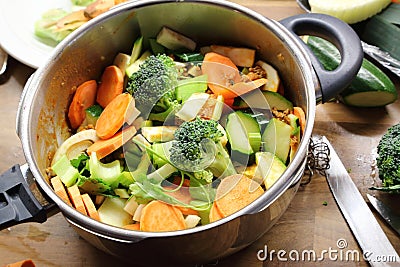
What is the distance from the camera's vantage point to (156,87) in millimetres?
1406

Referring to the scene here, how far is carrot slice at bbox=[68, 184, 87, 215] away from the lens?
1282 mm

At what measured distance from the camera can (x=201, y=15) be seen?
152 cm

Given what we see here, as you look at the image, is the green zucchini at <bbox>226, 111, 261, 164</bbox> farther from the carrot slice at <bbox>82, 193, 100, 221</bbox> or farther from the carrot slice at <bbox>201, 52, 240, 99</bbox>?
the carrot slice at <bbox>82, 193, 100, 221</bbox>

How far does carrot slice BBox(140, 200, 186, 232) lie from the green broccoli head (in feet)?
0.91

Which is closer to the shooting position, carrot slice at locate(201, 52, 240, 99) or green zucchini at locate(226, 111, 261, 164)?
green zucchini at locate(226, 111, 261, 164)

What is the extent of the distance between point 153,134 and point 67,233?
35cm

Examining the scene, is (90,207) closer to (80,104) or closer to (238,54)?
(80,104)

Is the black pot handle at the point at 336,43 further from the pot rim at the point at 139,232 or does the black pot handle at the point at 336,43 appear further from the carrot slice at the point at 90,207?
the carrot slice at the point at 90,207

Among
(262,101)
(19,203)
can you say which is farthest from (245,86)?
(19,203)

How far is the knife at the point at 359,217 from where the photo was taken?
4.40 ft

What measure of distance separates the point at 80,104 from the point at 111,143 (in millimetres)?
186

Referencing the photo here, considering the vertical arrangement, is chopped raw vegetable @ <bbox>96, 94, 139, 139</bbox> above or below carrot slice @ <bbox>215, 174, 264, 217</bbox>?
above

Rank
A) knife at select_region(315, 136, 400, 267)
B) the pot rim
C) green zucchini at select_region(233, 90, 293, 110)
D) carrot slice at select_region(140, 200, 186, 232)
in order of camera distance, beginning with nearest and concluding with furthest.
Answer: the pot rim
carrot slice at select_region(140, 200, 186, 232)
knife at select_region(315, 136, 400, 267)
green zucchini at select_region(233, 90, 293, 110)

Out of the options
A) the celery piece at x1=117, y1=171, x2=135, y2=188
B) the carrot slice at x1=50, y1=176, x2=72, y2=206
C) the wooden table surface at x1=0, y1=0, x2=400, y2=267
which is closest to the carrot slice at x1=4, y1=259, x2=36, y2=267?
the wooden table surface at x1=0, y1=0, x2=400, y2=267
